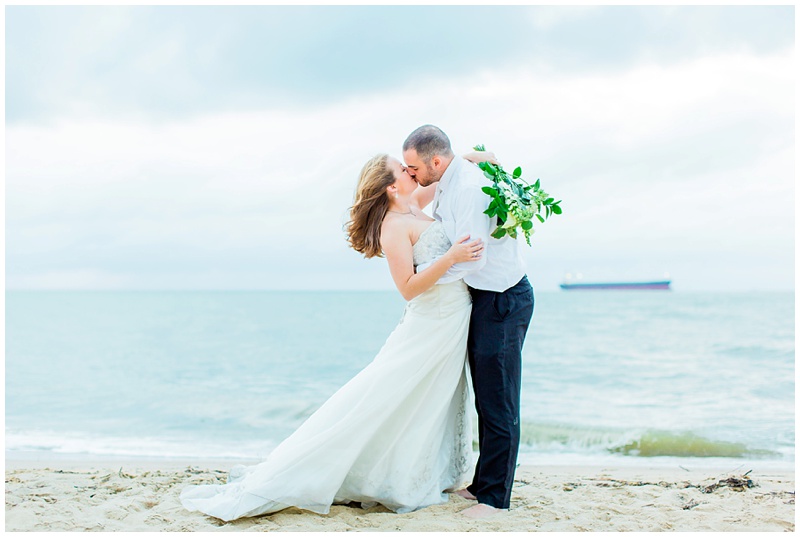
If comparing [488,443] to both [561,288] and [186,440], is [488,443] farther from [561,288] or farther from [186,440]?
[561,288]

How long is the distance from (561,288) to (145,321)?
41.8 meters

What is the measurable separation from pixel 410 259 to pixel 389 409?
0.89 meters

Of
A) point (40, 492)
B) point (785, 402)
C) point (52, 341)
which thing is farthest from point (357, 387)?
point (52, 341)

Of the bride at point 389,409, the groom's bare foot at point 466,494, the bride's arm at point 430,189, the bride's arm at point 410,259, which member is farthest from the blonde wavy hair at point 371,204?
the groom's bare foot at point 466,494

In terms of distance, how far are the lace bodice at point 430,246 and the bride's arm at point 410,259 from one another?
0.16 ft

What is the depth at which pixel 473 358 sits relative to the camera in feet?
13.5

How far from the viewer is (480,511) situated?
4.00m

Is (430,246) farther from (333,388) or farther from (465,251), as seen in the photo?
(333,388)

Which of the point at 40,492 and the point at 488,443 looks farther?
the point at 40,492

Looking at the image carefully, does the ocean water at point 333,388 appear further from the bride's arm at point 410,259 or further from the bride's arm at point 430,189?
the bride's arm at point 410,259

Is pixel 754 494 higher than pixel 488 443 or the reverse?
the reverse

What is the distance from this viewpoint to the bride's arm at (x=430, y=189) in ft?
14.1

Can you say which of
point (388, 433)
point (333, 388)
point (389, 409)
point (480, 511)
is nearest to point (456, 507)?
point (480, 511)

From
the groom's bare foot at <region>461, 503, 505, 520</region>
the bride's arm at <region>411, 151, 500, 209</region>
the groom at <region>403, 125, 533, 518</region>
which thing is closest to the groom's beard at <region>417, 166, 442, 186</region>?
the groom at <region>403, 125, 533, 518</region>
